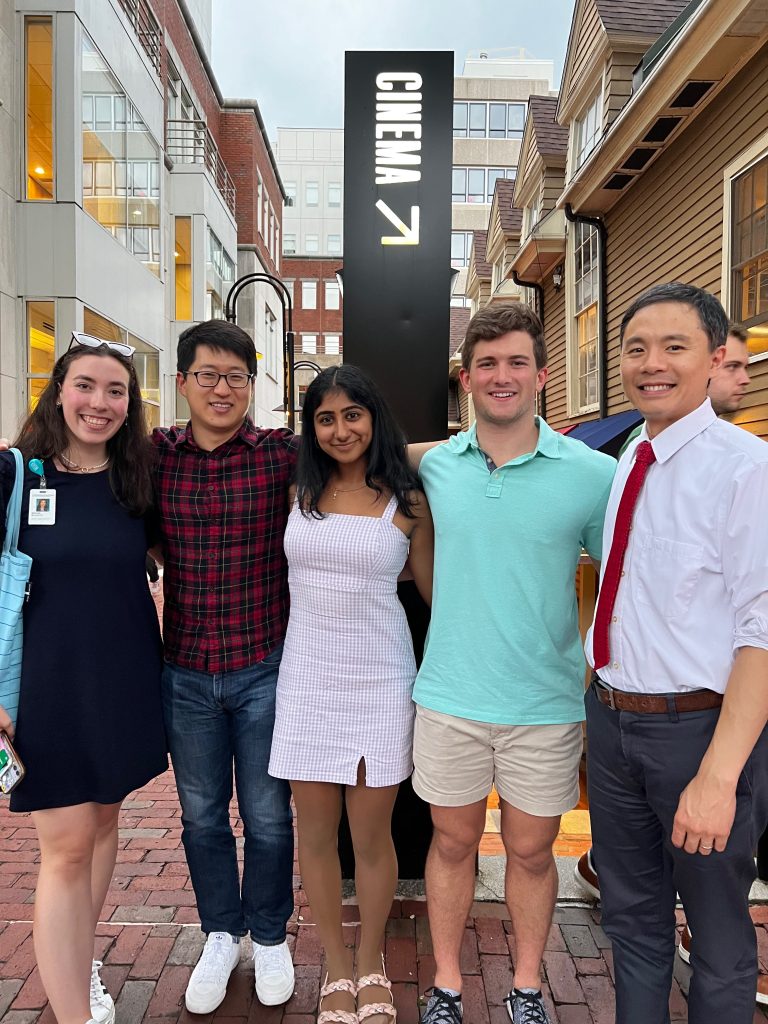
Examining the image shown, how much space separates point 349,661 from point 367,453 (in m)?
0.68

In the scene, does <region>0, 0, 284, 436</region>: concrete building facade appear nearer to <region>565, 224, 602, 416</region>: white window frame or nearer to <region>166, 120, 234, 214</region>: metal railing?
<region>166, 120, 234, 214</region>: metal railing

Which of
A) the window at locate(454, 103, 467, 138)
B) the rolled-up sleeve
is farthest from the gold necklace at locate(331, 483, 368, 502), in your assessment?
the window at locate(454, 103, 467, 138)

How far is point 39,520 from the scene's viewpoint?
210 centimetres

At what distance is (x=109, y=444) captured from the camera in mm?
2334

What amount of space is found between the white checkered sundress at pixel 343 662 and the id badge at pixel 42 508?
27.6 inches

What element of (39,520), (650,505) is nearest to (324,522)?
(39,520)

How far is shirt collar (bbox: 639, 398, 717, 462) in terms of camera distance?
1.84 meters

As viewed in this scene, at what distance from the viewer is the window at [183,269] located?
707 inches

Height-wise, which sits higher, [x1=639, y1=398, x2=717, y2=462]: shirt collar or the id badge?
[x1=639, y1=398, x2=717, y2=462]: shirt collar

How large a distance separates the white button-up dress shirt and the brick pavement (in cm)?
135

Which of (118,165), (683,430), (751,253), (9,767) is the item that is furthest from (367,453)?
(118,165)

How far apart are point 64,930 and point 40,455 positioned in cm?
142

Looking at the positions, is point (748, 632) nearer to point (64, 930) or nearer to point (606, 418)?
point (64, 930)

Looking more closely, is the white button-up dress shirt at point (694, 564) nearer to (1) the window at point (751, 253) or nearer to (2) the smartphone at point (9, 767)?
(2) the smartphone at point (9, 767)
